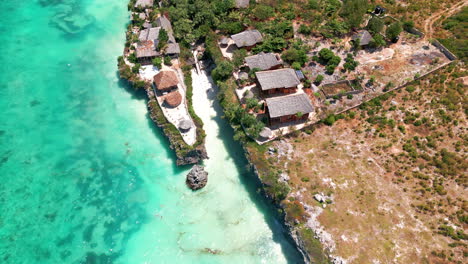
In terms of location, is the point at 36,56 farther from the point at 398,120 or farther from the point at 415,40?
the point at 415,40

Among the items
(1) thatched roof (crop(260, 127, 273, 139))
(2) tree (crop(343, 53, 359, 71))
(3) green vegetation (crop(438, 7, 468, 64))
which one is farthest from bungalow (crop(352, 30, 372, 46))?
(1) thatched roof (crop(260, 127, 273, 139))

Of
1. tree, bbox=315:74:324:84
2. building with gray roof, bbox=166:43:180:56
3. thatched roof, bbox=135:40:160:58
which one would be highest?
tree, bbox=315:74:324:84

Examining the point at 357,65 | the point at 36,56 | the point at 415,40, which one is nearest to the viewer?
the point at 357,65

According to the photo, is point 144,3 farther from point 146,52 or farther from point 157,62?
point 157,62

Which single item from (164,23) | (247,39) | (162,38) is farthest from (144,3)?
(247,39)

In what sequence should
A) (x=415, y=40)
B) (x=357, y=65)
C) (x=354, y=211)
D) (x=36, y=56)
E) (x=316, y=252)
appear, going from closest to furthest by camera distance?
(x=316, y=252)
(x=354, y=211)
(x=357, y=65)
(x=415, y=40)
(x=36, y=56)

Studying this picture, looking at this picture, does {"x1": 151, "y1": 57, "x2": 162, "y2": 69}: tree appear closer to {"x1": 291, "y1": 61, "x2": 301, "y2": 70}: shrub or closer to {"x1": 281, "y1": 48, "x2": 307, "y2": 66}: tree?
{"x1": 281, "y1": 48, "x2": 307, "y2": 66}: tree

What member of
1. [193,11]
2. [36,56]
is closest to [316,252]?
[193,11]
